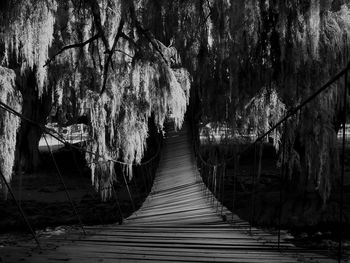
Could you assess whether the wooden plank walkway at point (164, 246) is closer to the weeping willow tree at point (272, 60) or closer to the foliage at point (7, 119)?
the weeping willow tree at point (272, 60)

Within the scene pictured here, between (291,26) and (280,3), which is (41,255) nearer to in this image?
(280,3)

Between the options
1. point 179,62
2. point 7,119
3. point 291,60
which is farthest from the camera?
point 179,62

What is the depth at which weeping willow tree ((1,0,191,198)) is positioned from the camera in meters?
4.34

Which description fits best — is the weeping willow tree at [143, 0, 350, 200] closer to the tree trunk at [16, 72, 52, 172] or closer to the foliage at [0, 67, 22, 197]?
the foliage at [0, 67, 22, 197]

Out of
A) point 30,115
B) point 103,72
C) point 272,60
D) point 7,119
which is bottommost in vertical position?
point 7,119

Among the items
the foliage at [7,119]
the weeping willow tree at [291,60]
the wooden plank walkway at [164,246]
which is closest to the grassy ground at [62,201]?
the foliage at [7,119]

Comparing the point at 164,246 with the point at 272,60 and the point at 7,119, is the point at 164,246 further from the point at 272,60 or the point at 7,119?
the point at 7,119

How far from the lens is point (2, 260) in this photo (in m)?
1.75

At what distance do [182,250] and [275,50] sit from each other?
1742 millimetres

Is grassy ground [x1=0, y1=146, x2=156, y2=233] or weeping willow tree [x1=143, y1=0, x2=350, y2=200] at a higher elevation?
weeping willow tree [x1=143, y1=0, x2=350, y2=200]

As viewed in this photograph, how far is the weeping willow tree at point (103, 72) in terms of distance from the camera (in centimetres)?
434

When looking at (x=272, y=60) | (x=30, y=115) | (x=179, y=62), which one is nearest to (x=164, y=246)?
(x=272, y=60)

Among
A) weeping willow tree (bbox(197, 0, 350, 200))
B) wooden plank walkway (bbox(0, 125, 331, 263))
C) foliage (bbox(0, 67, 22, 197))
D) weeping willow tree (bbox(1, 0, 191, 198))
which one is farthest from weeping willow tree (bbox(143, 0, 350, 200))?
foliage (bbox(0, 67, 22, 197))

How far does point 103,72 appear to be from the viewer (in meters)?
5.54
